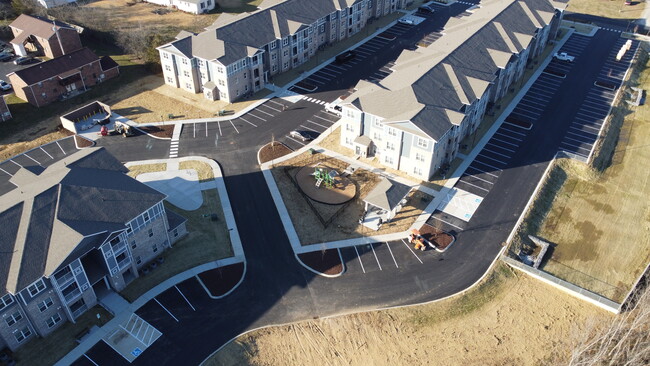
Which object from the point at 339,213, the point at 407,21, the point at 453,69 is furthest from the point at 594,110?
the point at 339,213

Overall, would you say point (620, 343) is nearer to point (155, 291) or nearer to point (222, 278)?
point (222, 278)

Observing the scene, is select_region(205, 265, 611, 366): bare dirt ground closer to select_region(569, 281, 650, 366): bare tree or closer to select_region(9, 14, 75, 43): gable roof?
select_region(569, 281, 650, 366): bare tree

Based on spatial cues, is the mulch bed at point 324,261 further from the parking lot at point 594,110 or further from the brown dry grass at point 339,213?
the parking lot at point 594,110

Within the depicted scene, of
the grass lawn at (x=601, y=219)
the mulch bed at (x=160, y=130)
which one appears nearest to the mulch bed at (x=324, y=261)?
the grass lawn at (x=601, y=219)

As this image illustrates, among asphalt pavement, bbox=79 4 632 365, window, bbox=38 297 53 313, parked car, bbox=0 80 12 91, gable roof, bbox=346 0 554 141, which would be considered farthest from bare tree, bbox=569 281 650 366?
parked car, bbox=0 80 12 91

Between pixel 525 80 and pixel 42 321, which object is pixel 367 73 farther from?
pixel 42 321

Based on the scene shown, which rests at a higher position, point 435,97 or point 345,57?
point 435,97
